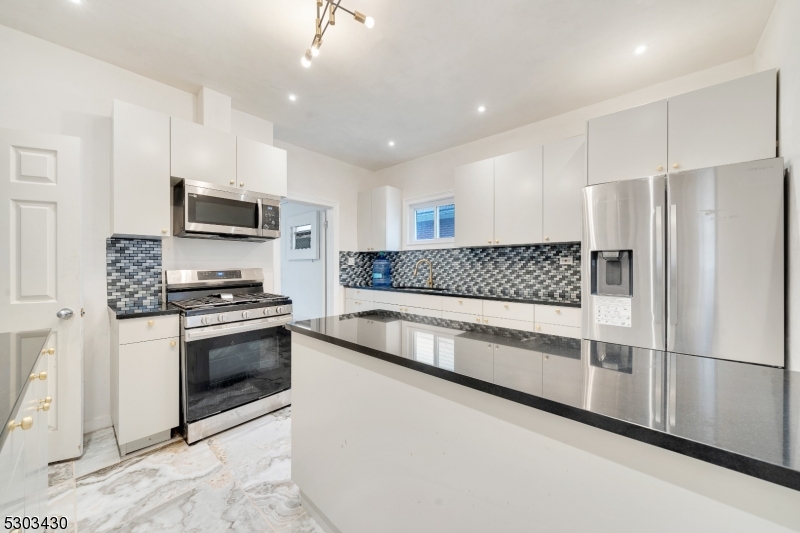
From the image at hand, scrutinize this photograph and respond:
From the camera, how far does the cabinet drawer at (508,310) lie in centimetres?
274

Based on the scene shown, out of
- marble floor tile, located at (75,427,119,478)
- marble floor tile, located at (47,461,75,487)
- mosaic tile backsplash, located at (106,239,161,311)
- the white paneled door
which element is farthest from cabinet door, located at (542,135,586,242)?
marble floor tile, located at (47,461,75,487)

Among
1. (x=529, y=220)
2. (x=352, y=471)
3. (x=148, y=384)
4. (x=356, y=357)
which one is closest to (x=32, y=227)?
(x=148, y=384)

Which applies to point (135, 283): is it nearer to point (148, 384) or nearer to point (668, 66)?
point (148, 384)

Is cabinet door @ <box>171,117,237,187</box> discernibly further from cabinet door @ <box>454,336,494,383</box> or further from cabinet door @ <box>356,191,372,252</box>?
cabinet door @ <box>454,336,494,383</box>

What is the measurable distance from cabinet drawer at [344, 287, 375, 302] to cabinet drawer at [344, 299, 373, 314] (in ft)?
0.13

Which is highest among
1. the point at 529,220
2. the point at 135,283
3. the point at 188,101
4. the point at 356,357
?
the point at 188,101

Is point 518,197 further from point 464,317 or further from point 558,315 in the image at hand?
point 464,317

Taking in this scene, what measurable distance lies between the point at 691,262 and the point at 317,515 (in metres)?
2.45

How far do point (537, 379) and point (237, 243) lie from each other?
292 centimetres

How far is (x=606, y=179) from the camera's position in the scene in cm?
228

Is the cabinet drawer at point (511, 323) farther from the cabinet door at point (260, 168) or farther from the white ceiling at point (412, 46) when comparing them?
the cabinet door at point (260, 168)

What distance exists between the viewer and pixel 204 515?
157 cm

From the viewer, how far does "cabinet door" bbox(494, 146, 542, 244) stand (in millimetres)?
2881

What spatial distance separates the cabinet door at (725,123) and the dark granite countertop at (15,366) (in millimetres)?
3086
